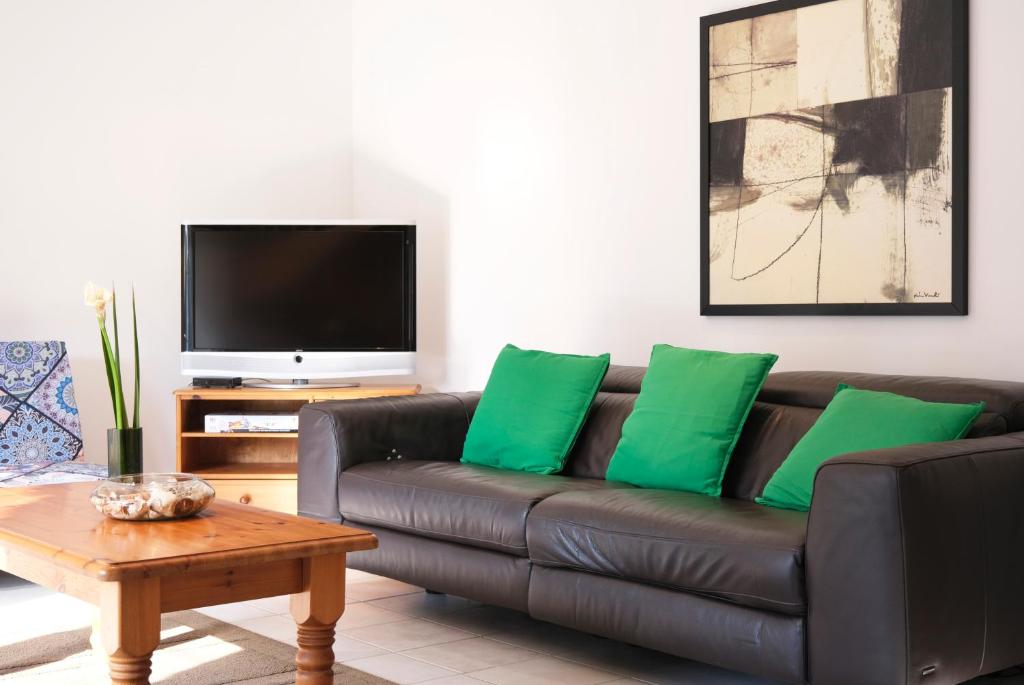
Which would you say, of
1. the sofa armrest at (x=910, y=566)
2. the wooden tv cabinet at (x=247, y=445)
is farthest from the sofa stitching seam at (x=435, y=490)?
the wooden tv cabinet at (x=247, y=445)

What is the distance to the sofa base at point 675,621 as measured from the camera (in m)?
2.57

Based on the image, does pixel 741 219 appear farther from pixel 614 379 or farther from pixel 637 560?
pixel 637 560

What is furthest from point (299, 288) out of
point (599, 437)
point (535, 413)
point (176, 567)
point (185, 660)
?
point (176, 567)

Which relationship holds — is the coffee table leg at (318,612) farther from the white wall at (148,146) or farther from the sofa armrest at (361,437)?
the white wall at (148,146)

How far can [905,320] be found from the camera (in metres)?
3.62

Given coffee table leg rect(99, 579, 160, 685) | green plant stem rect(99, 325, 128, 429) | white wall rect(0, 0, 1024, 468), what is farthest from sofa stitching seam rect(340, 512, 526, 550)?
white wall rect(0, 0, 1024, 468)

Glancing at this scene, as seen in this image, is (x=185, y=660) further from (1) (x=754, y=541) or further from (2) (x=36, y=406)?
(2) (x=36, y=406)

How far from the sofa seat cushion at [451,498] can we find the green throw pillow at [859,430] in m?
0.59

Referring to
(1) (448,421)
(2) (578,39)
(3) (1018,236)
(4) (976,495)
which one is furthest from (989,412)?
(2) (578,39)

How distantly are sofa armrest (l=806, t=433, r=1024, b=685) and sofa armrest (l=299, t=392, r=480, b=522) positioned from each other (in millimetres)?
1784

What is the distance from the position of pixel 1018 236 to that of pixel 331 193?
11.5 ft

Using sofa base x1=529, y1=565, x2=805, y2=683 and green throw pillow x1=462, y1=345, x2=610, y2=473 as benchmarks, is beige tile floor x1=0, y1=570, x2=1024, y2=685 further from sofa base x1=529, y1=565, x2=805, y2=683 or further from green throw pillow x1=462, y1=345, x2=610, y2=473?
green throw pillow x1=462, y1=345, x2=610, y2=473

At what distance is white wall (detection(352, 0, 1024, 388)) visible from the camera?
3438mm

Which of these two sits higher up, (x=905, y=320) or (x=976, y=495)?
(x=905, y=320)
